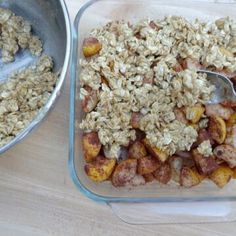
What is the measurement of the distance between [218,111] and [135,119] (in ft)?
0.48

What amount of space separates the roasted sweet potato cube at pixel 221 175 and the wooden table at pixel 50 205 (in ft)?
0.32

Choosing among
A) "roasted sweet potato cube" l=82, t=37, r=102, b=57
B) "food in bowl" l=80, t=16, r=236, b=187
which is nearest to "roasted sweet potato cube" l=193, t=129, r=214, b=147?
"food in bowl" l=80, t=16, r=236, b=187

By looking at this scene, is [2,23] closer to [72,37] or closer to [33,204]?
[72,37]

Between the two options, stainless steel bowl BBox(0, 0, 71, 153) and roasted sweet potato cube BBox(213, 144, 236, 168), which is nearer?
roasted sweet potato cube BBox(213, 144, 236, 168)

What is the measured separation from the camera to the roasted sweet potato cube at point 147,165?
83 cm

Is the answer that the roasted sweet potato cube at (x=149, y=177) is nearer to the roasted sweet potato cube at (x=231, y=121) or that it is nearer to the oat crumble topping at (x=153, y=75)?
the oat crumble topping at (x=153, y=75)

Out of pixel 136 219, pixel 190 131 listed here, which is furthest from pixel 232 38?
pixel 136 219

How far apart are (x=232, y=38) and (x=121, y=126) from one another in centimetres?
28

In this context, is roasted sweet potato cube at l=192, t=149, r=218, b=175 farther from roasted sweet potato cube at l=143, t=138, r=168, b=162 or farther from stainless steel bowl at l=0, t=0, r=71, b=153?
stainless steel bowl at l=0, t=0, r=71, b=153

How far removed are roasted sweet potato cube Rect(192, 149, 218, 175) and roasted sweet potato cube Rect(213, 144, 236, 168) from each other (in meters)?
0.01

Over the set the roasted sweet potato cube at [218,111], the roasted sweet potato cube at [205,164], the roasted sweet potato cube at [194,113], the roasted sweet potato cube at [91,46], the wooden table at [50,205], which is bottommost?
the wooden table at [50,205]

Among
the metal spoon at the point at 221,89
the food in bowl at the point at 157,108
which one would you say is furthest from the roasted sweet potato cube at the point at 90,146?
the metal spoon at the point at 221,89

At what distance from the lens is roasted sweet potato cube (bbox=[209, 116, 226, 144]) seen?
838 millimetres

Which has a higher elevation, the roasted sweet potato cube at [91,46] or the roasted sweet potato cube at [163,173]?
the roasted sweet potato cube at [91,46]
